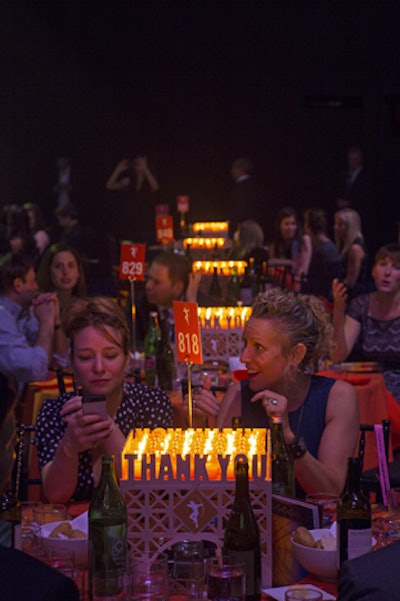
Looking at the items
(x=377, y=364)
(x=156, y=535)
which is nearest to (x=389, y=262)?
(x=377, y=364)

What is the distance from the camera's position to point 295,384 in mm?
3146

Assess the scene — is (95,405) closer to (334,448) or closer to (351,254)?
(334,448)

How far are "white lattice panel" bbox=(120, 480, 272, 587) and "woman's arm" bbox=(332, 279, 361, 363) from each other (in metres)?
3.28

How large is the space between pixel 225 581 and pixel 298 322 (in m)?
1.42

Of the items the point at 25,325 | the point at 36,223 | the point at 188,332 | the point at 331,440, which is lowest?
the point at 331,440

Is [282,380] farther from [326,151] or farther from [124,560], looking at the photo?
[326,151]

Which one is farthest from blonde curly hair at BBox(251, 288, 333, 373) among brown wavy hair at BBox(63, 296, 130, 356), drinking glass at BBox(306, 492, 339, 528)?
drinking glass at BBox(306, 492, 339, 528)

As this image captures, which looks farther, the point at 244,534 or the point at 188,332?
the point at 188,332

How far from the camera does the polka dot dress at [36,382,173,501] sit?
9.64ft

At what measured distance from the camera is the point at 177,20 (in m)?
15.2

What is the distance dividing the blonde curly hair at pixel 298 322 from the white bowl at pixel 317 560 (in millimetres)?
1109

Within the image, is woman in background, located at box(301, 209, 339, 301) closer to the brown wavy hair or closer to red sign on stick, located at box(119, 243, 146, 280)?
red sign on stick, located at box(119, 243, 146, 280)

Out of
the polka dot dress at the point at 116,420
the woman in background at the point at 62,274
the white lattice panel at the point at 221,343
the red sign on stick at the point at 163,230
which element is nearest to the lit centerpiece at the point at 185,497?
the polka dot dress at the point at 116,420

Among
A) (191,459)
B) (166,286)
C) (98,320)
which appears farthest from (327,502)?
(166,286)
